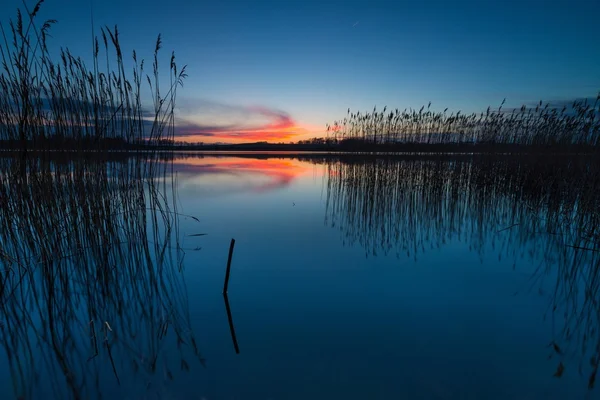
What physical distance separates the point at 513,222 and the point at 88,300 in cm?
566

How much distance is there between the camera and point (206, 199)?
22.4 ft

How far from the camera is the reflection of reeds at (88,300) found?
4.97 feet

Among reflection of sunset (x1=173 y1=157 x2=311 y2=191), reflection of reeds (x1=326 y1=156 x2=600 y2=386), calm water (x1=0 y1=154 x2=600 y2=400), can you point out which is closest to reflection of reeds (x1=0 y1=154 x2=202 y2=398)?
calm water (x1=0 y1=154 x2=600 y2=400)

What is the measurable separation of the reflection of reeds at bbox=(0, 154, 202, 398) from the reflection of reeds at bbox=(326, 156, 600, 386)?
2.32 m

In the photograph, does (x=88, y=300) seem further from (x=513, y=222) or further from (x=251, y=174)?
→ (x=251, y=174)

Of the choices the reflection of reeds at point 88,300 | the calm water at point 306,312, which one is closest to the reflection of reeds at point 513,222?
the calm water at point 306,312

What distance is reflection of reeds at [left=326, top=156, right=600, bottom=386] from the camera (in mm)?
2321

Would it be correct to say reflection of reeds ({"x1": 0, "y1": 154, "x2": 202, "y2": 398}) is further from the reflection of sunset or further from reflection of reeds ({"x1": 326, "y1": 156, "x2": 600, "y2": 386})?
the reflection of sunset

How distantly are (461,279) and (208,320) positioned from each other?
234 centimetres

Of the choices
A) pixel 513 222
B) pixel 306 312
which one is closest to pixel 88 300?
pixel 306 312

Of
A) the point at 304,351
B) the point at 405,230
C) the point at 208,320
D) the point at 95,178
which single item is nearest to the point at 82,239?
the point at 95,178

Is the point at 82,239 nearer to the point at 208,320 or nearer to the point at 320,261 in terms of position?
the point at 208,320

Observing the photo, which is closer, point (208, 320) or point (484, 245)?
point (208, 320)

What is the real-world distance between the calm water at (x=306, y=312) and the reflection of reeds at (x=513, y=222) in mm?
31
